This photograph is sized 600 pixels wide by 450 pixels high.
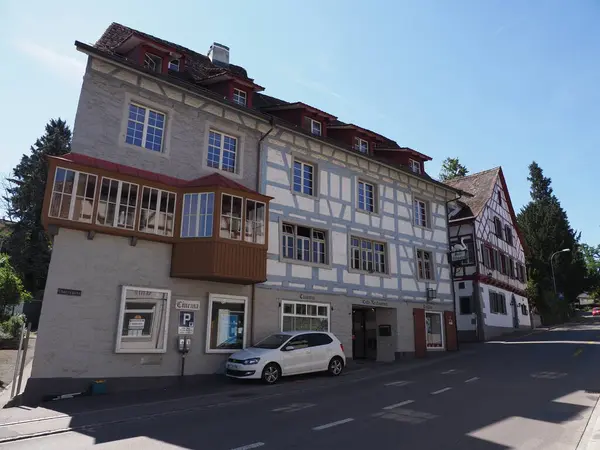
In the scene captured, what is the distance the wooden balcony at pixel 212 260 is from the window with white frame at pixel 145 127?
345 cm

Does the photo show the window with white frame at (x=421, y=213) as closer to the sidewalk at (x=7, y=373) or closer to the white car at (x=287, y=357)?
the white car at (x=287, y=357)

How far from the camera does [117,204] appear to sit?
43.1ft

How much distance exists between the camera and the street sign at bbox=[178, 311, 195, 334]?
45.1 feet

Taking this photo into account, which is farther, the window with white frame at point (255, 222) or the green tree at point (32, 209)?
the green tree at point (32, 209)

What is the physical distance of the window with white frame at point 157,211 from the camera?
1368 centimetres

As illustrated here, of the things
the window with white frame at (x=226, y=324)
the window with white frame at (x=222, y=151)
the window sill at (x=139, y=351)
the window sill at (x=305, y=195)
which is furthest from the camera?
the window sill at (x=305, y=195)

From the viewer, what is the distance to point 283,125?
59.2 feet

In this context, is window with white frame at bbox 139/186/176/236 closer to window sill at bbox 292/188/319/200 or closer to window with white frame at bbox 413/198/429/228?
window sill at bbox 292/188/319/200

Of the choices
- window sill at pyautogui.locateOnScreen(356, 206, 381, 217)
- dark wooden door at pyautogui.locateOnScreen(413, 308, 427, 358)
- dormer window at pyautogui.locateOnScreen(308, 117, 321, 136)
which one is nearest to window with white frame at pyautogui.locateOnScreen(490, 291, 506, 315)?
dark wooden door at pyautogui.locateOnScreen(413, 308, 427, 358)

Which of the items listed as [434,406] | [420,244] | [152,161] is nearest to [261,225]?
[152,161]

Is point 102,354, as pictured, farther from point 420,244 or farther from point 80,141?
point 420,244

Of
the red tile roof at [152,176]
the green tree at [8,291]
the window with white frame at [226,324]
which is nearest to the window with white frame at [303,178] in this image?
the red tile roof at [152,176]

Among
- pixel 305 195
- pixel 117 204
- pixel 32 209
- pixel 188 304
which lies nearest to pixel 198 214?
pixel 117 204

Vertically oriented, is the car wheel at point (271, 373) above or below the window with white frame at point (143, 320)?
below
